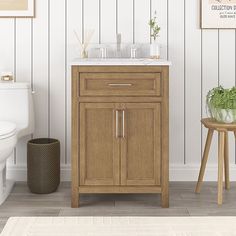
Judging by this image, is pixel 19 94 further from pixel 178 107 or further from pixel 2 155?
pixel 178 107

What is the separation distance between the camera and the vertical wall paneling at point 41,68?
139 inches

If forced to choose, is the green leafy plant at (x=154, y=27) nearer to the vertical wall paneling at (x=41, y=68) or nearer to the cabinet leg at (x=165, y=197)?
the vertical wall paneling at (x=41, y=68)

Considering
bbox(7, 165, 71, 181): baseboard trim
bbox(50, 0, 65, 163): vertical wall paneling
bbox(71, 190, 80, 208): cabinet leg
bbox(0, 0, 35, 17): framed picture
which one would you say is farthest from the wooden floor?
bbox(0, 0, 35, 17): framed picture

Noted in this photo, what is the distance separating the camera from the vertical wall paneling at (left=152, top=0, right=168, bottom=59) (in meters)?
3.50

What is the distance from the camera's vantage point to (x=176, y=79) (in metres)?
3.56

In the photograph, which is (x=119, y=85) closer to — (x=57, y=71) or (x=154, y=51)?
(x=154, y=51)

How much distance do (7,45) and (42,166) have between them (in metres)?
0.91

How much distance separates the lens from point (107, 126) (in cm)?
300

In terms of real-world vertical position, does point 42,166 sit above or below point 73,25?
below

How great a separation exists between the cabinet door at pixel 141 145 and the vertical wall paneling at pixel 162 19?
2.29 feet

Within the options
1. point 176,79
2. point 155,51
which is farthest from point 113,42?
point 176,79
